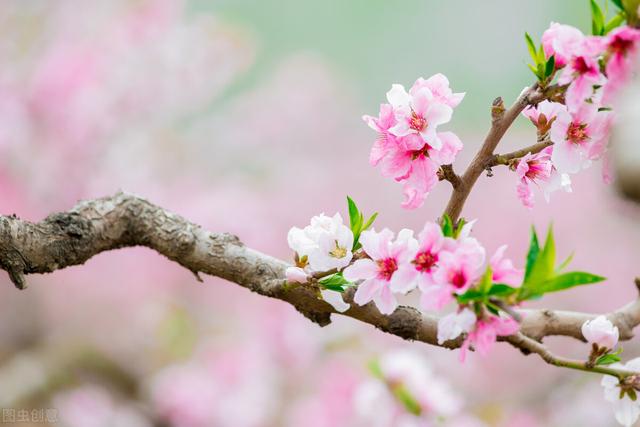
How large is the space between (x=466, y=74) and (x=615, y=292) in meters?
3.65

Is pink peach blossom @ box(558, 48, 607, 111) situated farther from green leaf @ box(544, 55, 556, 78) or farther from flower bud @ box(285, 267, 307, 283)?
flower bud @ box(285, 267, 307, 283)

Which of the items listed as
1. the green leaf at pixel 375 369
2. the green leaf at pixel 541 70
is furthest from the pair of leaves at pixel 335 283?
the green leaf at pixel 375 369

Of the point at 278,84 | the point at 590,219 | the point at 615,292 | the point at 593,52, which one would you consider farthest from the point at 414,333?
the point at 278,84

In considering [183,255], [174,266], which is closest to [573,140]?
[183,255]

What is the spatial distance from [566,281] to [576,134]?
183 mm

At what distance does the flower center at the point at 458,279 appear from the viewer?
0.67 metres

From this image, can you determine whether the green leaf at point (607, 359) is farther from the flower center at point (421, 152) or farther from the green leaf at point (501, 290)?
the flower center at point (421, 152)

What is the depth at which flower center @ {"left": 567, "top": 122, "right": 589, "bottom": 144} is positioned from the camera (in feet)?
2.49

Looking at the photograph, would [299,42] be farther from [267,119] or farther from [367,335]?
[367,335]

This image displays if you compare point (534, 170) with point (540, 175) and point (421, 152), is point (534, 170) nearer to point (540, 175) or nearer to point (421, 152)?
point (540, 175)

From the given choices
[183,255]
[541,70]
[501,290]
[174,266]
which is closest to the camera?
[501,290]

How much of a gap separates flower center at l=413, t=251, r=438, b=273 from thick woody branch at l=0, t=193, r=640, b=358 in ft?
0.53

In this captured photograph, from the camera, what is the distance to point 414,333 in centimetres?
89

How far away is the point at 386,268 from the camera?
0.75m
